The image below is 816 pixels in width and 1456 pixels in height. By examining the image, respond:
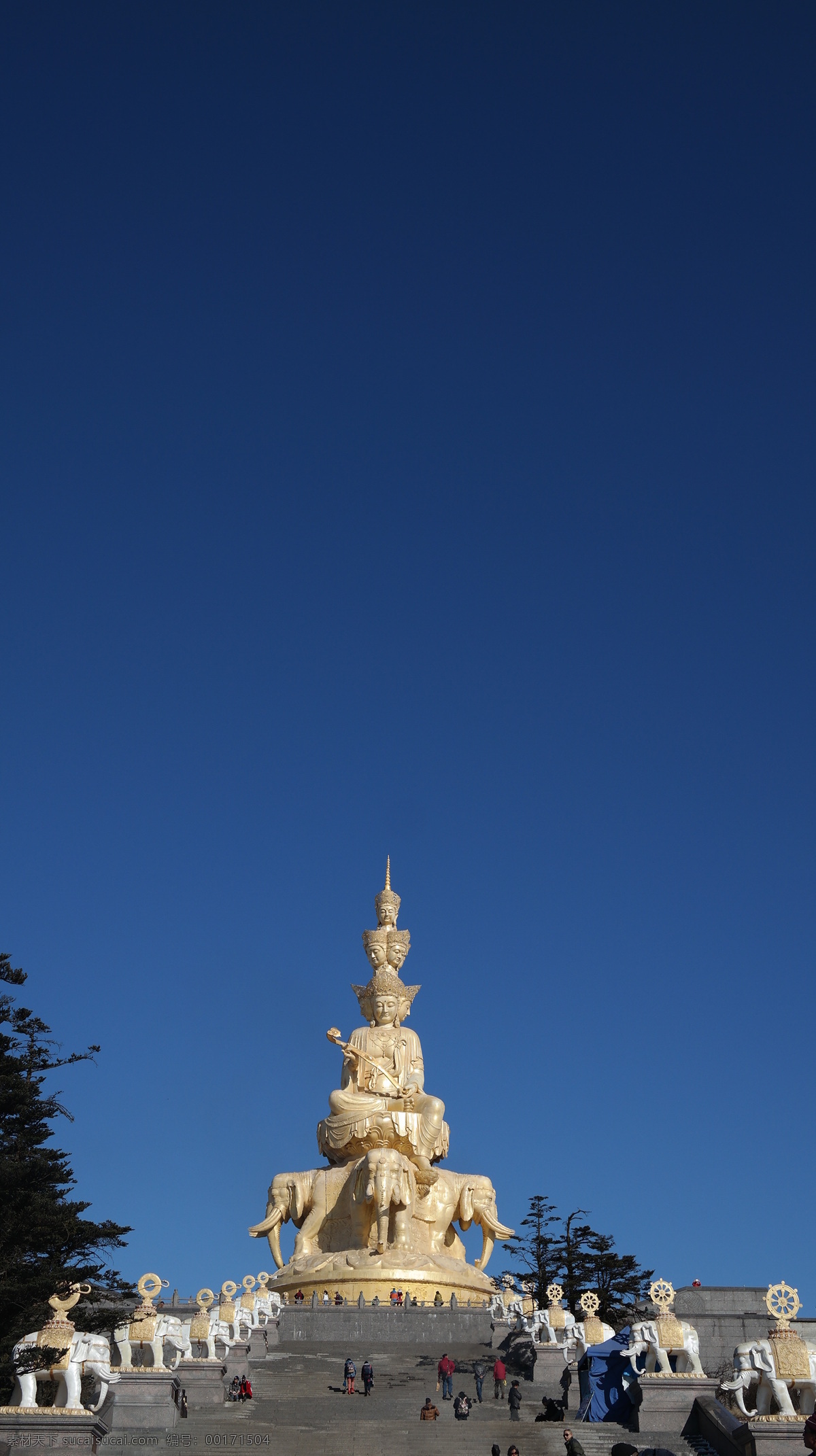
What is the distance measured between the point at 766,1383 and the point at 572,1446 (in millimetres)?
1994

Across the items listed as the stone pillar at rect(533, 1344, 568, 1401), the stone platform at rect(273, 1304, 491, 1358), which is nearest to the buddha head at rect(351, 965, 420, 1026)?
the stone platform at rect(273, 1304, 491, 1358)

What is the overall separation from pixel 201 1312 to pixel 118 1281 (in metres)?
1.40

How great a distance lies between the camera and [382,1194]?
28.2 meters

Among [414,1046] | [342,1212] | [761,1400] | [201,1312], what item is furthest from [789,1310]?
[414,1046]

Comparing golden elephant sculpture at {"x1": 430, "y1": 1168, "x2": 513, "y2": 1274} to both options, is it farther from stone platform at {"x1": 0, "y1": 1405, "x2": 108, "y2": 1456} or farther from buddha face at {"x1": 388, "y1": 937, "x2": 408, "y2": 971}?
stone platform at {"x1": 0, "y1": 1405, "x2": 108, "y2": 1456}

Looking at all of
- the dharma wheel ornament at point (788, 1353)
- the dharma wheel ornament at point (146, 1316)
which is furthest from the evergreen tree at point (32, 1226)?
the dharma wheel ornament at point (788, 1353)

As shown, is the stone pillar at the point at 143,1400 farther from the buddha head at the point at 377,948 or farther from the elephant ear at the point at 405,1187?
the buddha head at the point at 377,948

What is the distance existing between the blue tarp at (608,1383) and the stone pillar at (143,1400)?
4.56 meters

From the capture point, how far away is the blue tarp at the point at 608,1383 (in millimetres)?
16391

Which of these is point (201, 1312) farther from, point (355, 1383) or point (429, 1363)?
point (429, 1363)

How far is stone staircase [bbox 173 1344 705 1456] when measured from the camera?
48.7 feet

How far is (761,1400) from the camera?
14.3 meters

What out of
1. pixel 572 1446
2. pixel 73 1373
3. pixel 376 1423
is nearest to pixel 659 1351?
pixel 572 1446

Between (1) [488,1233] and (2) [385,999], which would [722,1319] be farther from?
(2) [385,999]
